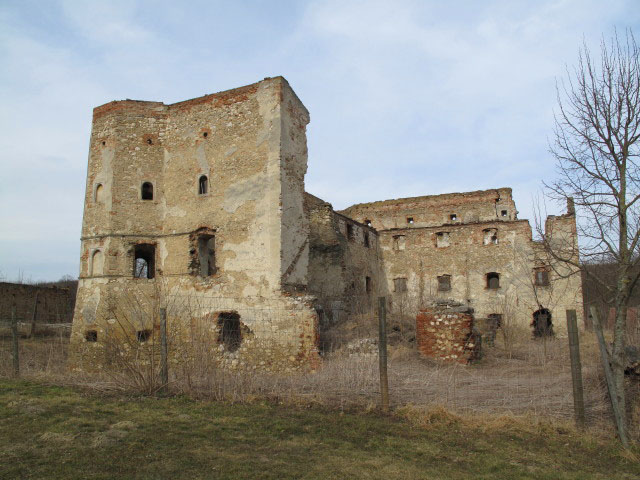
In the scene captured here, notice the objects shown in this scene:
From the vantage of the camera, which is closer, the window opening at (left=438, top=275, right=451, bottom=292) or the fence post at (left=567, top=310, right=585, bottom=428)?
the fence post at (left=567, top=310, right=585, bottom=428)

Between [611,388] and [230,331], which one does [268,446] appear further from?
[230,331]

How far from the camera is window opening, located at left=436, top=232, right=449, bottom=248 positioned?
24000 millimetres

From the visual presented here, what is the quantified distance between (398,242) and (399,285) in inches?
85.4

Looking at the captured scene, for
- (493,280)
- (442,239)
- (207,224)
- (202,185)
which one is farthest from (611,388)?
(493,280)

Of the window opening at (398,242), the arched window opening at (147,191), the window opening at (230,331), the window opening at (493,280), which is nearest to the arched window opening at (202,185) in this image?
the arched window opening at (147,191)

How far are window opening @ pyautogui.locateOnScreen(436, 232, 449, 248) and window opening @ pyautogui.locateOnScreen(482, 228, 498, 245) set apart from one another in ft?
5.63

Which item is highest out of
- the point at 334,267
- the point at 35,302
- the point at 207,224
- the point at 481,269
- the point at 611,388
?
the point at 207,224

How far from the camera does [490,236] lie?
2330 centimetres

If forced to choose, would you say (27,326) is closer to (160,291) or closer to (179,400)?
(160,291)

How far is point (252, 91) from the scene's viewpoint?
1387cm

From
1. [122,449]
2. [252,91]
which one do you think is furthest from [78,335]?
[122,449]

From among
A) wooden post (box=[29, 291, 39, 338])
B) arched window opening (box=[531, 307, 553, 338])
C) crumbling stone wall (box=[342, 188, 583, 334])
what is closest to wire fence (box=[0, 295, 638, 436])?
wooden post (box=[29, 291, 39, 338])

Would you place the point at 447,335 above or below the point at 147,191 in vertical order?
below

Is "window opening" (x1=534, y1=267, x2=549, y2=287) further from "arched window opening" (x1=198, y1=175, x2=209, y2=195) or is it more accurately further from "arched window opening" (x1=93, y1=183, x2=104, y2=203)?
"arched window opening" (x1=93, y1=183, x2=104, y2=203)
